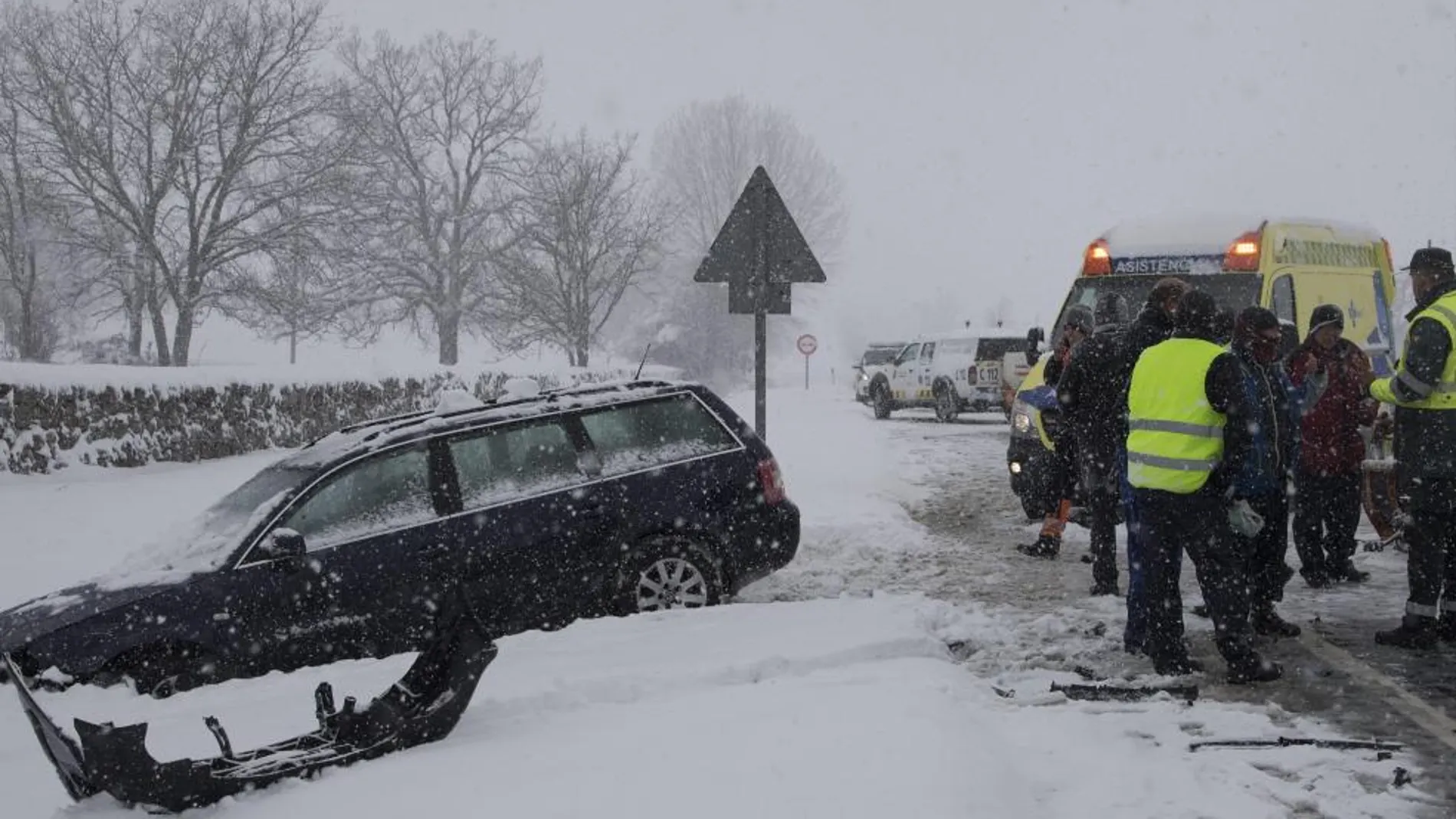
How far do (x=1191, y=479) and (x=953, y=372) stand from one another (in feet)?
64.0

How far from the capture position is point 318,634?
17.7ft

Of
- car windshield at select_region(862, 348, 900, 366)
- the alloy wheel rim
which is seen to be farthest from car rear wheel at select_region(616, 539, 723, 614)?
car windshield at select_region(862, 348, 900, 366)

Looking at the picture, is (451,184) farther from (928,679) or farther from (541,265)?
(928,679)

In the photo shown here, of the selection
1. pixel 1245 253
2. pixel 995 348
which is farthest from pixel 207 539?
pixel 995 348

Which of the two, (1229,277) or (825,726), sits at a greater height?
(1229,277)

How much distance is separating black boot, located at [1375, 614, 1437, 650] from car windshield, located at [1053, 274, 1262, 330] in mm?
3791

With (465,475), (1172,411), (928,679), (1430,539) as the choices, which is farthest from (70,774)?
(1430,539)

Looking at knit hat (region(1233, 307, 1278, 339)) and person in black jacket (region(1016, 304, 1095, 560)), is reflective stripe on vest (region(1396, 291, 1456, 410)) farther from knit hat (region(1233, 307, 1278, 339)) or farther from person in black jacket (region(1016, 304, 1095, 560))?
person in black jacket (region(1016, 304, 1095, 560))

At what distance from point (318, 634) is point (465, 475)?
3.65 ft

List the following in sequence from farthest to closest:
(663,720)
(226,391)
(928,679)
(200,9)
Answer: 1. (200,9)
2. (226,391)
3. (928,679)
4. (663,720)

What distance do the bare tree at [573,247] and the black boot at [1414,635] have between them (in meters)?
28.0

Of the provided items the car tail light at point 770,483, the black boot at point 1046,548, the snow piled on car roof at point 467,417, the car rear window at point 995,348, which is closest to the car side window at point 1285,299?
the black boot at point 1046,548

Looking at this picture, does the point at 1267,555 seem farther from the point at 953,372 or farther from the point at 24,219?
the point at 24,219

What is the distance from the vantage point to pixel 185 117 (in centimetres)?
2606
